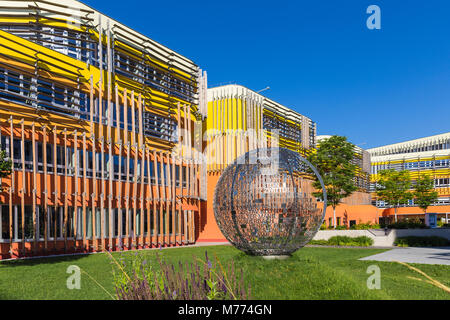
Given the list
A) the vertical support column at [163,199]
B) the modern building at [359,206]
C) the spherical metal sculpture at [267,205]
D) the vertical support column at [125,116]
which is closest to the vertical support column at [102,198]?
the vertical support column at [125,116]

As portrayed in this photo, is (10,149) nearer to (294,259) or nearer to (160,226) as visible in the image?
(160,226)

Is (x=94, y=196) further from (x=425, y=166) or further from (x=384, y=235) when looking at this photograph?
→ (x=425, y=166)

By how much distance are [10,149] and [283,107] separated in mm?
31930

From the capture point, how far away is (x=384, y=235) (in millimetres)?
25188

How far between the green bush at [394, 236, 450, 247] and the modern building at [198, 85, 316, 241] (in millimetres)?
11945

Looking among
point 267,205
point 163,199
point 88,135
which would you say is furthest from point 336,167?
point 267,205

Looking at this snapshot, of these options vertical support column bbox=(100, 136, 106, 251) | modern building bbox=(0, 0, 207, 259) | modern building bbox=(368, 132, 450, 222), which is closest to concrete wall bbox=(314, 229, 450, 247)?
modern building bbox=(0, 0, 207, 259)

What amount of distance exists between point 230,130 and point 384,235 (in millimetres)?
14767

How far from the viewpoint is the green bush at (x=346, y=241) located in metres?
24.7

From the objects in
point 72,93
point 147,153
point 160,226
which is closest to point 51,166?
point 72,93

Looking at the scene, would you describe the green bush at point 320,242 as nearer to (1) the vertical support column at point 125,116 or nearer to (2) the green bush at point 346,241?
(2) the green bush at point 346,241
